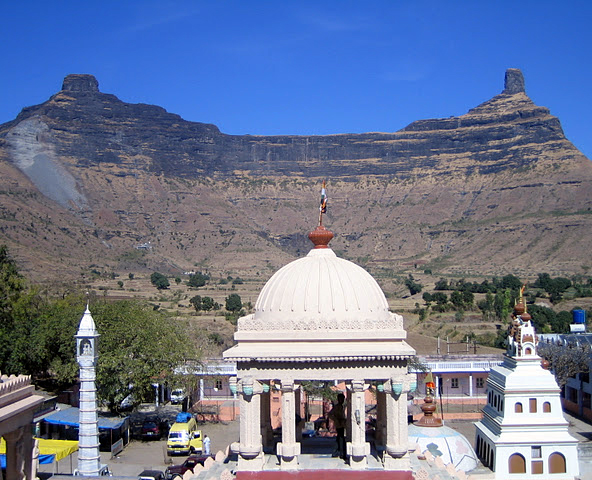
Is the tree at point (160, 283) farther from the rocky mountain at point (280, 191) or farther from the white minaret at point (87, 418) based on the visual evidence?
the white minaret at point (87, 418)

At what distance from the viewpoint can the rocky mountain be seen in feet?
396

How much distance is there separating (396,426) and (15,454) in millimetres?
9287

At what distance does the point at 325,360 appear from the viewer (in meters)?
13.9

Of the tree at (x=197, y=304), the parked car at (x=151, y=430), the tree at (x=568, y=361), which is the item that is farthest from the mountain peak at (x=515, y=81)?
the parked car at (x=151, y=430)

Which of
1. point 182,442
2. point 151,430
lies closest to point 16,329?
point 151,430

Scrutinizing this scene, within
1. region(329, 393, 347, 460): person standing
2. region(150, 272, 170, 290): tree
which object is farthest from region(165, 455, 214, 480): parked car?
region(150, 272, 170, 290): tree

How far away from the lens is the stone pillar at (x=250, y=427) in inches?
550

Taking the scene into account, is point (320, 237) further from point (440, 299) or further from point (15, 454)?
point (440, 299)

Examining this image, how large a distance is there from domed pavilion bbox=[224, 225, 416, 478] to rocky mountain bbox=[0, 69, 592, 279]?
86.1 m

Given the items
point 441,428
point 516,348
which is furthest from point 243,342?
point 516,348

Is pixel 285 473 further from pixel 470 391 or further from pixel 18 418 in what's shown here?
pixel 470 391

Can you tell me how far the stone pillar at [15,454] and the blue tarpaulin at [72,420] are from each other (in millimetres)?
10943

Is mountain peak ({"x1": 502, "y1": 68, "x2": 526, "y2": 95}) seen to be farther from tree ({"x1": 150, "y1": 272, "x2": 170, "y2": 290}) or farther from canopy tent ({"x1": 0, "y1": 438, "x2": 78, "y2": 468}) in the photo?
canopy tent ({"x1": 0, "y1": 438, "x2": 78, "y2": 468})

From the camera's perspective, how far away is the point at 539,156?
152000 millimetres
